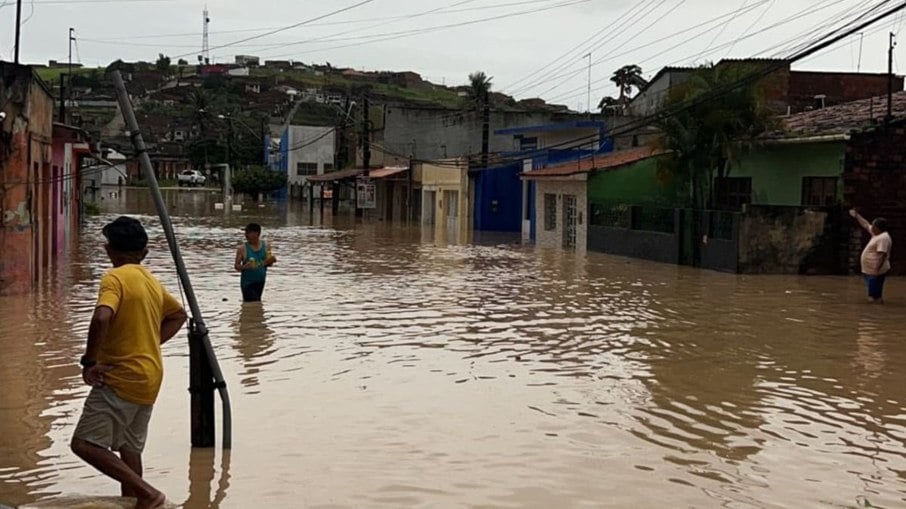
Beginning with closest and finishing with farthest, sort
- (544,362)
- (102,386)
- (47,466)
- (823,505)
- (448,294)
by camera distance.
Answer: (102,386) → (823,505) → (47,466) → (544,362) → (448,294)

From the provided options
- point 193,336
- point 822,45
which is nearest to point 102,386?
point 193,336

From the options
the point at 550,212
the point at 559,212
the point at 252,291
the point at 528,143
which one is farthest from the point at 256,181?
the point at 252,291

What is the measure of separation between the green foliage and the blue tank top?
250 feet

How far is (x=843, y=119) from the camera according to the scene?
2769 cm

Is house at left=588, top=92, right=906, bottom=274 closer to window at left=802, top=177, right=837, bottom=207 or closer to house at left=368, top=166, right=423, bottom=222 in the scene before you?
window at left=802, top=177, right=837, bottom=207

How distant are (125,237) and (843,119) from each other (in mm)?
25023

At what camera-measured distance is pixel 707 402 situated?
953 centimetres

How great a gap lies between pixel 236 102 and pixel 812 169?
149 meters

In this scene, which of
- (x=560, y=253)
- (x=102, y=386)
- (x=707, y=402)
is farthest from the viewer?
(x=560, y=253)

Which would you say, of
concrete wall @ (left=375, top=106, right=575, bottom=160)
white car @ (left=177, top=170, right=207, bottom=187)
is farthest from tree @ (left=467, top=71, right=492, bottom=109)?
white car @ (left=177, top=170, right=207, bottom=187)

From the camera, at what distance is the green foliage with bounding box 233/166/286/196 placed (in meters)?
90.8

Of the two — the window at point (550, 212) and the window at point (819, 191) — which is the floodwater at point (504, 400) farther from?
the window at point (550, 212)

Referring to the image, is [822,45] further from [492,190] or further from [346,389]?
[492,190]

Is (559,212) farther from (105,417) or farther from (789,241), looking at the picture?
(105,417)
